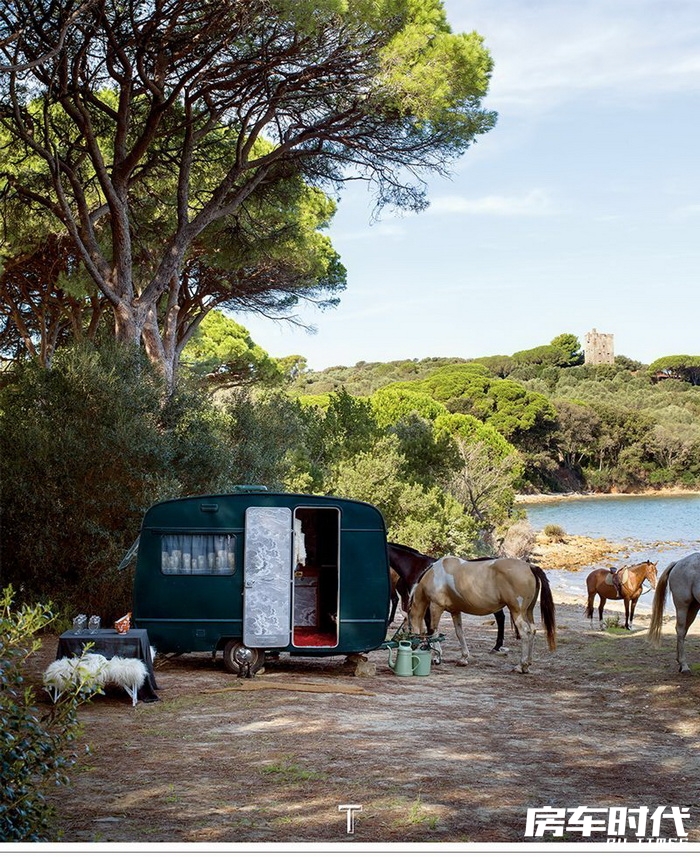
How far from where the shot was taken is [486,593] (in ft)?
32.4

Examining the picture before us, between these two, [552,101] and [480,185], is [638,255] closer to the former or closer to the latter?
[552,101]

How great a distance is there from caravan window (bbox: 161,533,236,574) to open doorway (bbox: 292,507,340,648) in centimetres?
103

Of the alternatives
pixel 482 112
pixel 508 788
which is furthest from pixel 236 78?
pixel 508 788

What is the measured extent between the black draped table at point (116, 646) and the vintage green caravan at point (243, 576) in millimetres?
1216

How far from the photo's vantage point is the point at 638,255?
258 inches

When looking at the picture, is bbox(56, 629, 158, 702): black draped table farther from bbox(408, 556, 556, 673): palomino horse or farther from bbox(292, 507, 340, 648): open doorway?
bbox(408, 556, 556, 673): palomino horse

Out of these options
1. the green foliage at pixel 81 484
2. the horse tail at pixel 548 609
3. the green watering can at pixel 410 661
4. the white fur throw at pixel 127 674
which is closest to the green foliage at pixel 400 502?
the green foliage at pixel 81 484

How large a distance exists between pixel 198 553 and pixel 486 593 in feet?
9.56

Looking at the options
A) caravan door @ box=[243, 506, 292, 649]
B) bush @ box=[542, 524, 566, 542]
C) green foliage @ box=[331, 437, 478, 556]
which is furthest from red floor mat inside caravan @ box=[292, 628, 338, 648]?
bush @ box=[542, 524, 566, 542]

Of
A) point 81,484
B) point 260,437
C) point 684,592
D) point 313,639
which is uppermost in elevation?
point 260,437

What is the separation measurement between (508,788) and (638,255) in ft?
11.2

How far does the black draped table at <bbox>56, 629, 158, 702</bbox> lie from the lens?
7297 millimetres

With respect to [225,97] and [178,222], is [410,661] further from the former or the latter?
[225,97]

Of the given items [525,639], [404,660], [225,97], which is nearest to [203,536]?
[404,660]
